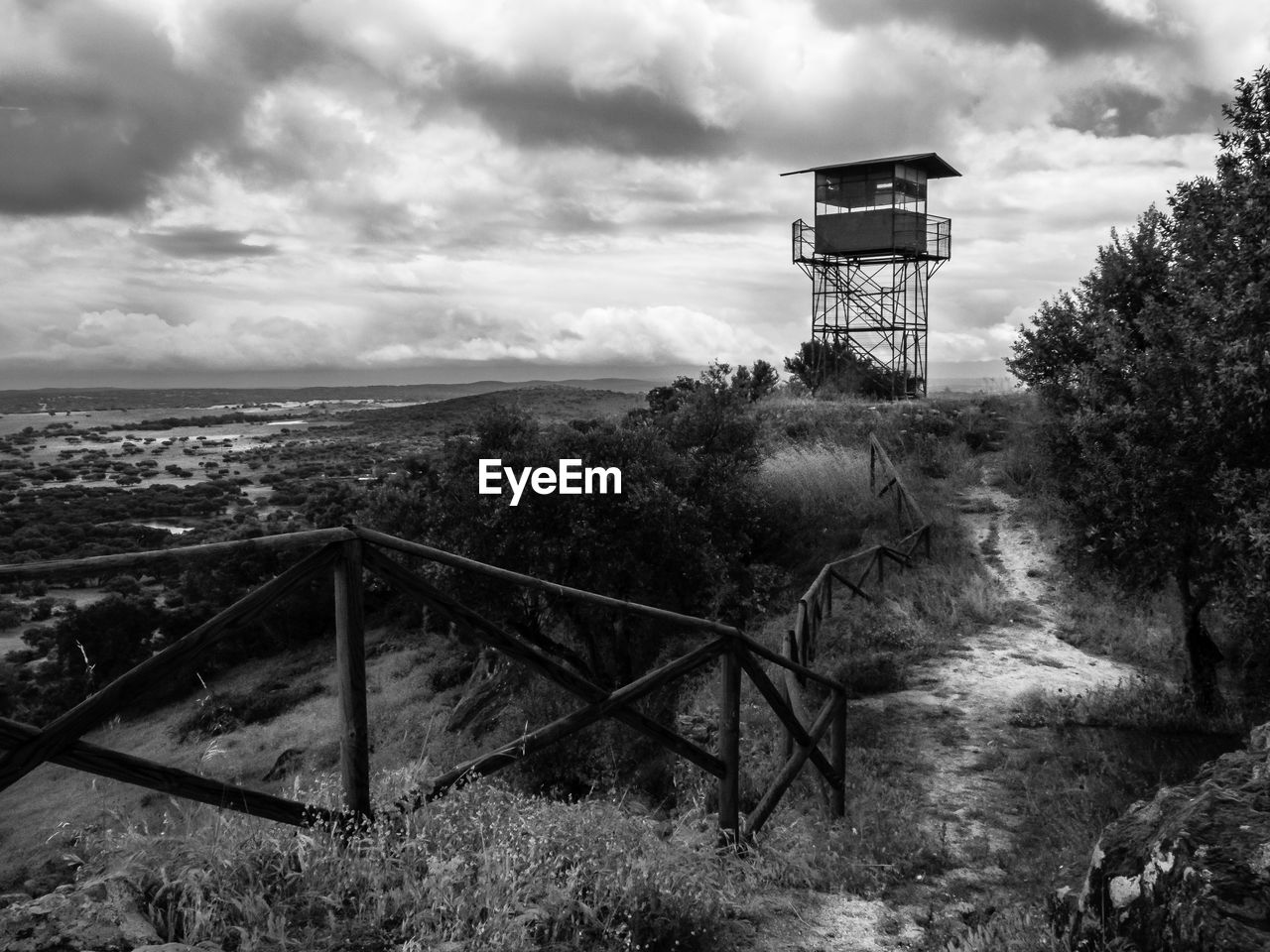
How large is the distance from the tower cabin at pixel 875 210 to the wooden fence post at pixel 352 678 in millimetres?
30422

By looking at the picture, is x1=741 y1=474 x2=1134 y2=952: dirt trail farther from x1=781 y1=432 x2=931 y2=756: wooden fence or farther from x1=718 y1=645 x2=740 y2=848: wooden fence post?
x1=781 y1=432 x2=931 y2=756: wooden fence

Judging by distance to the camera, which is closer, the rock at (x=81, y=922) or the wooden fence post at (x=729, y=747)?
the rock at (x=81, y=922)

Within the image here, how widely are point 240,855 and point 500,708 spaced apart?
1591cm

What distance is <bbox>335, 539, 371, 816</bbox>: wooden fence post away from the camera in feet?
10.6

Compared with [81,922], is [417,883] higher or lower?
lower

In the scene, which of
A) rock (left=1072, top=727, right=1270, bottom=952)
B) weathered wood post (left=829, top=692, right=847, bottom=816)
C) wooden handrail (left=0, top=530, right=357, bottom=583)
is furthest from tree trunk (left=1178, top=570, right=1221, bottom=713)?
wooden handrail (left=0, top=530, right=357, bottom=583)

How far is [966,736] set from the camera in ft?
30.3

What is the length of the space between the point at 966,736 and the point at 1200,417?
4101 mm

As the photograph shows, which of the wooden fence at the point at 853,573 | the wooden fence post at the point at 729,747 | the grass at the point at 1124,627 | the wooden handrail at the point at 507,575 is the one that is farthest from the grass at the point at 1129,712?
the wooden handrail at the point at 507,575

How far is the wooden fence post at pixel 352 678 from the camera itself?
322cm

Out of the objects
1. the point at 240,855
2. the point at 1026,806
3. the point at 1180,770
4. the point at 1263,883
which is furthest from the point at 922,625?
the point at 240,855

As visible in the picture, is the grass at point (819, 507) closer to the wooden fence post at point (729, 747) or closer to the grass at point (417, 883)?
the wooden fence post at point (729, 747)

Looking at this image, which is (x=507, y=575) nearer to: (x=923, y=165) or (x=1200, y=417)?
(x=1200, y=417)

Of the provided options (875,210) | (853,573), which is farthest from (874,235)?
(853,573)
